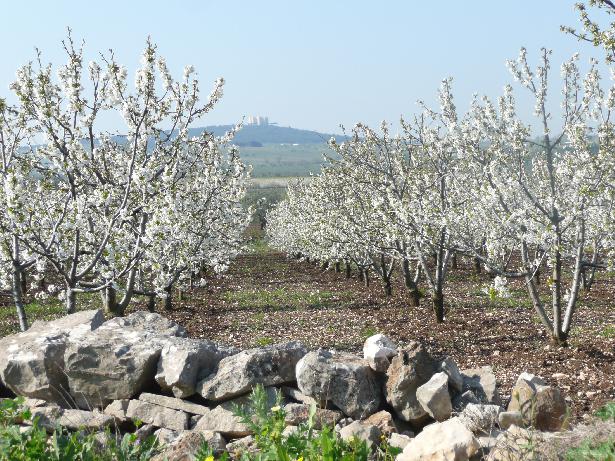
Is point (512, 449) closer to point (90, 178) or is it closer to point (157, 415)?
point (157, 415)

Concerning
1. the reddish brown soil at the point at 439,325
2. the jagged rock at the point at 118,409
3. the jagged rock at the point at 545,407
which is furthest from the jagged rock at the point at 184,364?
the reddish brown soil at the point at 439,325

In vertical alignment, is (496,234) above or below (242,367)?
above

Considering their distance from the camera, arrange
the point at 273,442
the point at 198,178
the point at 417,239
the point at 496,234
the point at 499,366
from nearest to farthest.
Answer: the point at 273,442 → the point at 499,366 → the point at 496,234 → the point at 198,178 → the point at 417,239

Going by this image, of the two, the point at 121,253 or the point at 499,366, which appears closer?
the point at 121,253

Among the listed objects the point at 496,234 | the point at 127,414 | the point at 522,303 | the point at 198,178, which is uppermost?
the point at 198,178

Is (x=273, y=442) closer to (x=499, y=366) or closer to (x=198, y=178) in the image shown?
(x=499, y=366)

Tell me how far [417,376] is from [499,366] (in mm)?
5274

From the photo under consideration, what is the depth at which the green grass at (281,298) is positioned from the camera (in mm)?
23609

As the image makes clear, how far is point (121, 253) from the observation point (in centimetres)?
1148

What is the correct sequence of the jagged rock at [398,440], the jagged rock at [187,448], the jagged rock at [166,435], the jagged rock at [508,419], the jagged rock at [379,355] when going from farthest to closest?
the jagged rock at [379,355]
the jagged rock at [166,435]
the jagged rock at [508,419]
the jagged rock at [398,440]
the jagged rock at [187,448]

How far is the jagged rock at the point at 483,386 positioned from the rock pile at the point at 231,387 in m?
0.01

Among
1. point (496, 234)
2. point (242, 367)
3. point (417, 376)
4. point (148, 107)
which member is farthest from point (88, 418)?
point (496, 234)

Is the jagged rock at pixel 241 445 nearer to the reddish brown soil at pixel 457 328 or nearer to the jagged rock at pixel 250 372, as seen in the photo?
the jagged rock at pixel 250 372

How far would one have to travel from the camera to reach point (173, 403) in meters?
7.90
